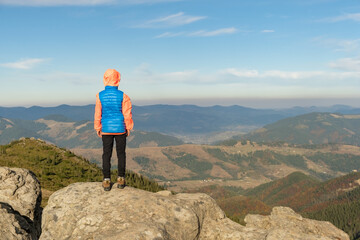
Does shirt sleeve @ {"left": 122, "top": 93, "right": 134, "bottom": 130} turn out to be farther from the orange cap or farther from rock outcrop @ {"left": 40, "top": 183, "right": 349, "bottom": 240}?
rock outcrop @ {"left": 40, "top": 183, "right": 349, "bottom": 240}

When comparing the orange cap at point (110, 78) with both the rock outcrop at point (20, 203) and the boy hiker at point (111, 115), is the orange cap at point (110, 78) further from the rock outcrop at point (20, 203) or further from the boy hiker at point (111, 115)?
the rock outcrop at point (20, 203)

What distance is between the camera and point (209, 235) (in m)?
13.9

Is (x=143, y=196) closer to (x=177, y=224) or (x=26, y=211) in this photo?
(x=177, y=224)

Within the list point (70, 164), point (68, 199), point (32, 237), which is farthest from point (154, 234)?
point (70, 164)

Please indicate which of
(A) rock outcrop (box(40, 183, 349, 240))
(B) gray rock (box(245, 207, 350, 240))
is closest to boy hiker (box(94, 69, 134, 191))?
(A) rock outcrop (box(40, 183, 349, 240))

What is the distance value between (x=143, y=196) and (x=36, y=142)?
4380cm

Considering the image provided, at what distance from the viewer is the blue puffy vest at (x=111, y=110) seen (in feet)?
46.2

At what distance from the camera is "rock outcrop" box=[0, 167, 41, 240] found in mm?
11445

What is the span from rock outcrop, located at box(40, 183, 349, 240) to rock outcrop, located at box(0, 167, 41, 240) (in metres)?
1.02

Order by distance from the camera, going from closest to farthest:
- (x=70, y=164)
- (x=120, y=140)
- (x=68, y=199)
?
(x=68, y=199) → (x=120, y=140) → (x=70, y=164)

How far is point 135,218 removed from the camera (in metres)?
11.8

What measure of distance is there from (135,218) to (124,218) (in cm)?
51

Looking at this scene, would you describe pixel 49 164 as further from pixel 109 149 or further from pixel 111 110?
pixel 111 110

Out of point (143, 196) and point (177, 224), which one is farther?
point (143, 196)
